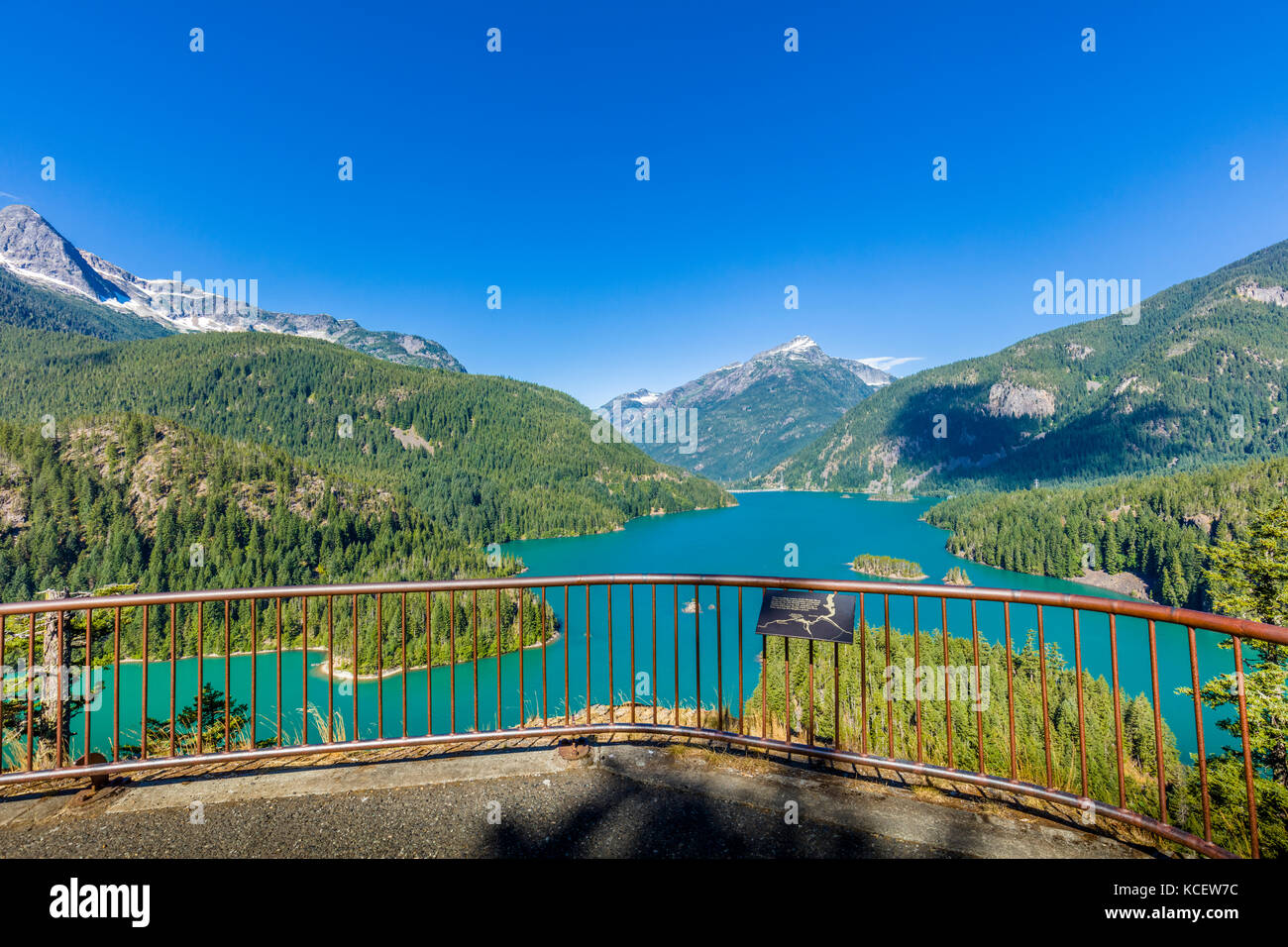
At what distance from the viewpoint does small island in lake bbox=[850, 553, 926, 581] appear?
9473cm

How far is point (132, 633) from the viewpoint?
250 feet

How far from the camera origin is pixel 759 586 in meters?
4.42

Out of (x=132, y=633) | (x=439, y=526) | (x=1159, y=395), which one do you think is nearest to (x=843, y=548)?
(x=439, y=526)

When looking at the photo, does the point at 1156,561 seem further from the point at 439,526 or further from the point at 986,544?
the point at 439,526

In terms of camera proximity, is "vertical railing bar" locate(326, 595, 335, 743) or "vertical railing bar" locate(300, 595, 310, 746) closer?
"vertical railing bar" locate(326, 595, 335, 743)

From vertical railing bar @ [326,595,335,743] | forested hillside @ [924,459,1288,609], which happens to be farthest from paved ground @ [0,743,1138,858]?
forested hillside @ [924,459,1288,609]

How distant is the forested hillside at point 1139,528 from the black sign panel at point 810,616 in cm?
9329

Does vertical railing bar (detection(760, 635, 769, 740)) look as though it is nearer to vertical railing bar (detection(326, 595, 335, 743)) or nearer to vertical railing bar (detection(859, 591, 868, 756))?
vertical railing bar (detection(859, 591, 868, 756))

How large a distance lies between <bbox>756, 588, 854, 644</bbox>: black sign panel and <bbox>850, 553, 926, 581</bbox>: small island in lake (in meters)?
96.4

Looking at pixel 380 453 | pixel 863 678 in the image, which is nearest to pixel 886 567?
pixel 863 678

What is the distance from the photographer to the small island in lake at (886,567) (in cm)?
9473

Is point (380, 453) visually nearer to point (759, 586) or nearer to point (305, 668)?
point (305, 668)
